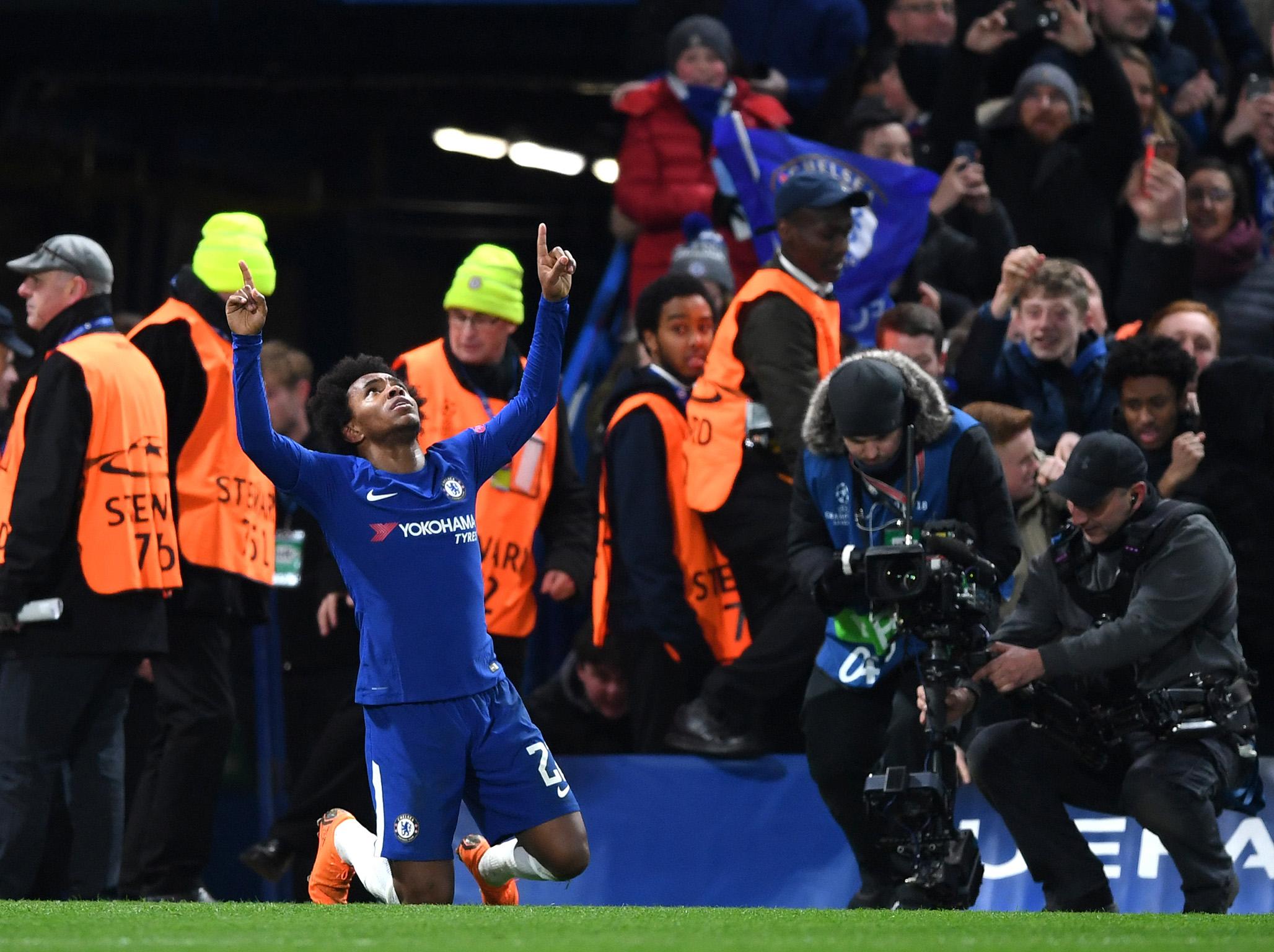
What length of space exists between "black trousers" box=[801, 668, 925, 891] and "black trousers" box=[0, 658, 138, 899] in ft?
7.93

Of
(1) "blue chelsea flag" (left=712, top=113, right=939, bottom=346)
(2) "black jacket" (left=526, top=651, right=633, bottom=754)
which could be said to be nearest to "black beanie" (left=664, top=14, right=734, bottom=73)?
(1) "blue chelsea flag" (left=712, top=113, right=939, bottom=346)

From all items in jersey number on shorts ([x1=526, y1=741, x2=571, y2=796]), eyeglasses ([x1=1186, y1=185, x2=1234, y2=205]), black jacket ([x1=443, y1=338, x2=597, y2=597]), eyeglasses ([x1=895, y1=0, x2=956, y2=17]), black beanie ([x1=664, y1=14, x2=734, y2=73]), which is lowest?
jersey number on shorts ([x1=526, y1=741, x2=571, y2=796])

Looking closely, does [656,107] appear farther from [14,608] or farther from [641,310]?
[14,608]

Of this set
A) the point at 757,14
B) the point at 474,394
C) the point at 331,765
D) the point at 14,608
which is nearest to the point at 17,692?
the point at 14,608

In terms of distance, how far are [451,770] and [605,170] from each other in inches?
389

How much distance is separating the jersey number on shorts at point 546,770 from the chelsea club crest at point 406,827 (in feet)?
1.32

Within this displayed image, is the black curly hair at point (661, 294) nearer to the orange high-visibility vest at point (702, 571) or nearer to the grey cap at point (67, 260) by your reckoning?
the orange high-visibility vest at point (702, 571)

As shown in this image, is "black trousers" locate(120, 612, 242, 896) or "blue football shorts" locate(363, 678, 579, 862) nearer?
"blue football shorts" locate(363, 678, 579, 862)

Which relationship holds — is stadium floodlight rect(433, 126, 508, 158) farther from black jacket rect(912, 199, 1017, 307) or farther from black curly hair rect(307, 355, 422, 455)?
black curly hair rect(307, 355, 422, 455)

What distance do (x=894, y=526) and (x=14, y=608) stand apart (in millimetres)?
2957

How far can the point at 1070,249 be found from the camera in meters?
9.97

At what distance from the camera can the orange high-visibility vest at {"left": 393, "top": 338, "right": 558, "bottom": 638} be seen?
826 cm

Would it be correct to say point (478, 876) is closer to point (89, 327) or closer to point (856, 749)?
point (856, 749)

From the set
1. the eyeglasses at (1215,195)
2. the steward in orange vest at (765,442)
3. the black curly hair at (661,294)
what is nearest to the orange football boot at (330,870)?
the steward in orange vest at (765,442)
